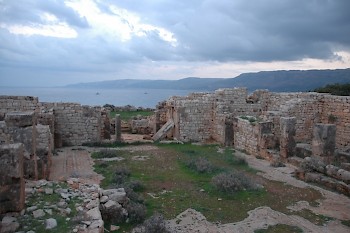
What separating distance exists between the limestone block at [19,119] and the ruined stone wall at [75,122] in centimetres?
892

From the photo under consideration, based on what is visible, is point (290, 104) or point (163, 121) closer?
point (290, 104)

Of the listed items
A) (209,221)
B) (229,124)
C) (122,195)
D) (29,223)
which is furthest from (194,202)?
(229,124)

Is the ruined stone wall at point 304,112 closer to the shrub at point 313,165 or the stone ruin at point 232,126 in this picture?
the stone ruin at point 232,126

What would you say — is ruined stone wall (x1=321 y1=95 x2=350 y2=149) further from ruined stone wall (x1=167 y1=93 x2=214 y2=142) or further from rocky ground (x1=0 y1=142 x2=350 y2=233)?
rocky ground (x1=0 y1=142 x2=350 y2=233)

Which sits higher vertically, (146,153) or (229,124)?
(229,124)

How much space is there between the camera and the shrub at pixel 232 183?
11.2 m

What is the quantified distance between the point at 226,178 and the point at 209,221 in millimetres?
2624

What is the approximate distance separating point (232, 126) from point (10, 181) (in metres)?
13.7

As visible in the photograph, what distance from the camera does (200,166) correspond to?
13.8 meters

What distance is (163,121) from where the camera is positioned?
76.8ft

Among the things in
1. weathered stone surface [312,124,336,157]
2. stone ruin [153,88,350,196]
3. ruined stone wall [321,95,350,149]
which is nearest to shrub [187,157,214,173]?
stone ruin [153,88,350,196]

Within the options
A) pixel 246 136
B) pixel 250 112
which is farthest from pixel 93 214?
pixel 250 112

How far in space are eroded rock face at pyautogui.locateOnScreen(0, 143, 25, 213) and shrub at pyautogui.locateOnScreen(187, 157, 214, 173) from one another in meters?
7.51

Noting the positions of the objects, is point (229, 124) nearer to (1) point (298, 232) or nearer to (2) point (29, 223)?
(1) point (298, 232)
